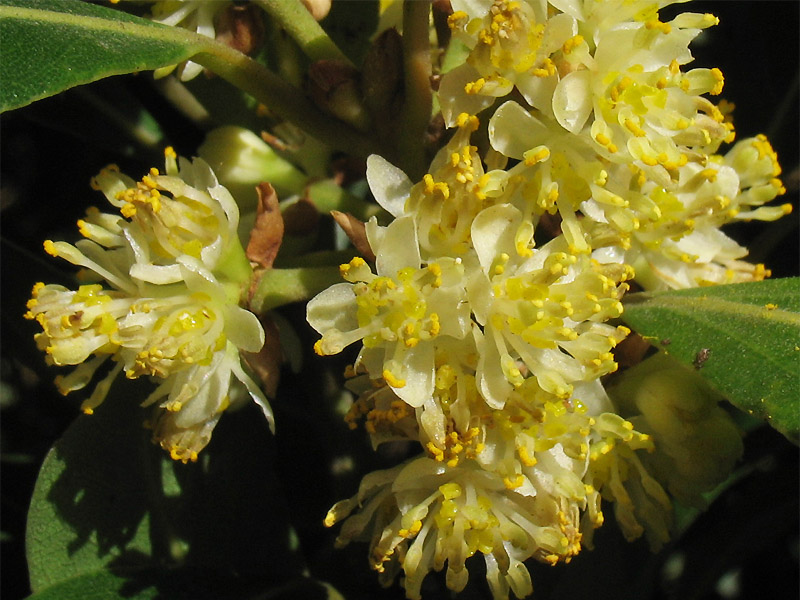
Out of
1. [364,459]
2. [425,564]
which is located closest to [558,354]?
[425,564]

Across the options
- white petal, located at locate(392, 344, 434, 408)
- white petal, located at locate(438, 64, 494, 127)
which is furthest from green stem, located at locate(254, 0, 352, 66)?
white petal, located at locate(392, 344, 434, 408)

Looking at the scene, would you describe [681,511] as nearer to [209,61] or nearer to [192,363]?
[192,363]

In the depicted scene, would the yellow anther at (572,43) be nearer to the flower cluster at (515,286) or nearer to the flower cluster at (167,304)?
the flower cluster at (515,286)

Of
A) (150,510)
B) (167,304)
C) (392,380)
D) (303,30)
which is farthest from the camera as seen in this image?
(150,510)

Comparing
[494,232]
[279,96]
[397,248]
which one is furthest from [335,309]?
[279,96]

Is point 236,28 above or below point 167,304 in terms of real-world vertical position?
above

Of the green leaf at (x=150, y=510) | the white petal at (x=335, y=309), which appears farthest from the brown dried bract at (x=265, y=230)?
the green leaf at (x=150, y=510)

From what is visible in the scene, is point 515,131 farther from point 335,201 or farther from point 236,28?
point 236,28
